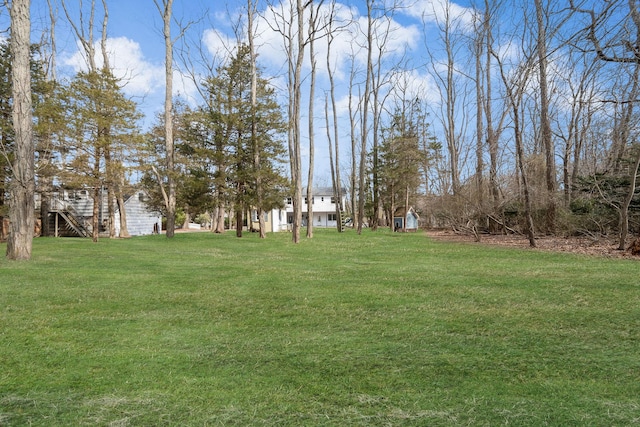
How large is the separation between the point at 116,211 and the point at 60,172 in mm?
10464

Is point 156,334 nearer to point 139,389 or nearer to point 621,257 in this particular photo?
point 139,389

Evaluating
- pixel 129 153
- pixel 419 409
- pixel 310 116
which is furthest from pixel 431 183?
pixel 419 409

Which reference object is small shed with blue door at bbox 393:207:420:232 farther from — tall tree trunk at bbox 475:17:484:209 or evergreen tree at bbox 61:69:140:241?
evergreen tree at bbox 61:69:140:241

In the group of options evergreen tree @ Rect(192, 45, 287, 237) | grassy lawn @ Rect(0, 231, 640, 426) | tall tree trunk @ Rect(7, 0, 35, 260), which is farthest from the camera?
evergreen tree @ Rect(192, 45, 287, 237)

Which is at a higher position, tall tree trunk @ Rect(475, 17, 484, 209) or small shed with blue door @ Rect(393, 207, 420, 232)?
tall tree trunk @ Rect(475, 17, 484, 209)

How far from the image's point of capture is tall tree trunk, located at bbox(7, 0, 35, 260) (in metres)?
9.34

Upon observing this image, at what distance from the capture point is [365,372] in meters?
2.84

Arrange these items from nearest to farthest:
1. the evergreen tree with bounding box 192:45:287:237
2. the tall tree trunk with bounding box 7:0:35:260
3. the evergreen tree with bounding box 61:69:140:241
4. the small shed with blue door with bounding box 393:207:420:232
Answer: the tall tree trunk with bounding box 7:0:35:260
the evergreen tree with bounding box 61:69:140:241
the evergreen tree with bounding box 192:45:287:237
the small shed with blue door with bounding box 393:207:420:232

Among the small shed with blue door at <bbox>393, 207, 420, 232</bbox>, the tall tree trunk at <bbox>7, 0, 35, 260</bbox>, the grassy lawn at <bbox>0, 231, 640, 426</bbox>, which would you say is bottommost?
the grassy lawn at <bbox>0, 231, 640, 426</bbox>

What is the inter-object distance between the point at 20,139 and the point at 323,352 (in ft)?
32.1

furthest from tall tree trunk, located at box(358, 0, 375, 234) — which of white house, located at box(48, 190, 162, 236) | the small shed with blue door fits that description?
white house, located at box(48, 190, 162, 236)

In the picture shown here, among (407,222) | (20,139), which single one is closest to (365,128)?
(407,222)

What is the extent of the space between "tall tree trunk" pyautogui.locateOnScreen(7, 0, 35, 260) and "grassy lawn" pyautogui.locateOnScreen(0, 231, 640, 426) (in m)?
3.82

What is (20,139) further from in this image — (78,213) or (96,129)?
(78,213)
